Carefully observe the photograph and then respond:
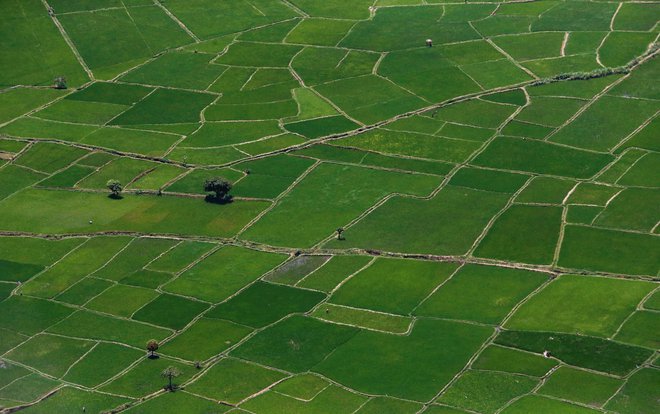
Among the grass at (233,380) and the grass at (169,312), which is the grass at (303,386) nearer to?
the grass at (233,380)

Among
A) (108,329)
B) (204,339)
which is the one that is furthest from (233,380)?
(108,329)

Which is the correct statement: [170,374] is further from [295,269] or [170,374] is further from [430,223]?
[430,223]

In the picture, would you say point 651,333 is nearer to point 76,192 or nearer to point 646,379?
point 646,379

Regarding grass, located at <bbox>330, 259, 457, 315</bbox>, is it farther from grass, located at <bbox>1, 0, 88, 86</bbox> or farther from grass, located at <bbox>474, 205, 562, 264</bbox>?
grass, located at <bbox>1, 0, 88, 86</bbox>

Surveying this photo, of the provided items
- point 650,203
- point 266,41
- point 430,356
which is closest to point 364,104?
point 266,41

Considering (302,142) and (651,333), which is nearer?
(651,333)
